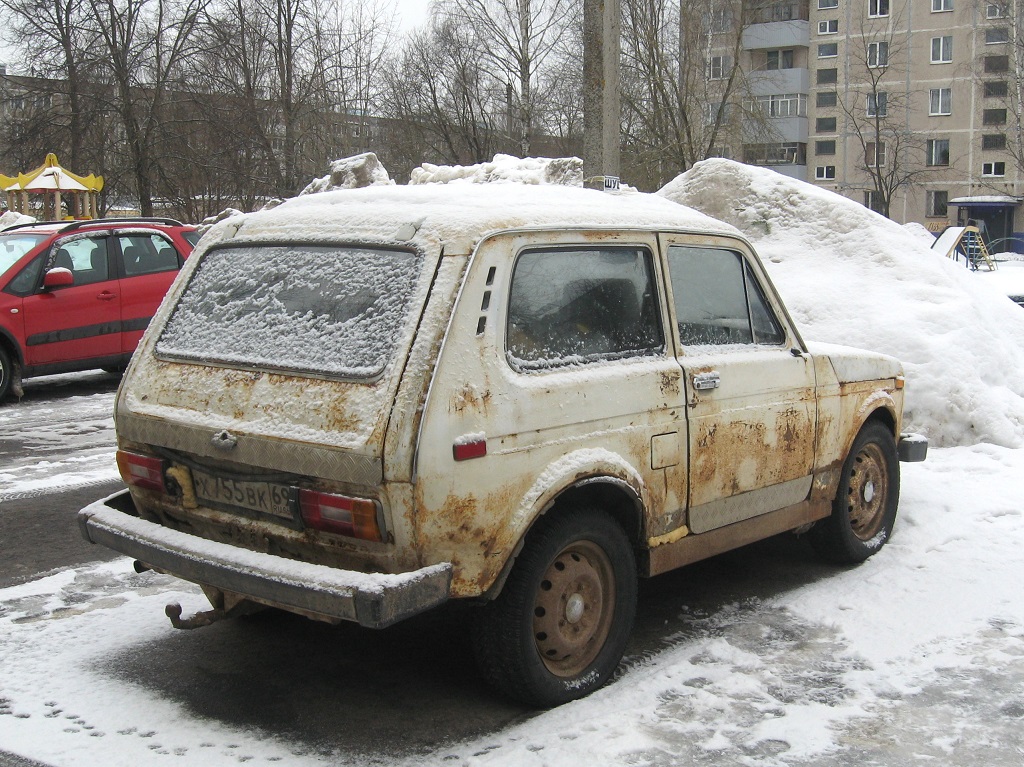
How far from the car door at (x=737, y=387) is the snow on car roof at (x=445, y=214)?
31 cm

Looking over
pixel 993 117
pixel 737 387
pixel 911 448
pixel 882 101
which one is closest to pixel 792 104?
pixel 882 101

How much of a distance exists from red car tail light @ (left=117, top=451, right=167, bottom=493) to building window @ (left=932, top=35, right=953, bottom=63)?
236 ft

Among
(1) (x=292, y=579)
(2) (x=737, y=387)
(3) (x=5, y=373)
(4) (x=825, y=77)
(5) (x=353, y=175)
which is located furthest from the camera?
(4) (x=825, y=77)

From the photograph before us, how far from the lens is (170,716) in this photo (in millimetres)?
3902

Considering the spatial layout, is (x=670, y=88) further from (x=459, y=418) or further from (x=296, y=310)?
(x=459, y=418)

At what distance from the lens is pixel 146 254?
12609 mm

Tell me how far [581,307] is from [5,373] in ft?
28.6

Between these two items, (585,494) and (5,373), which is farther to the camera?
(5,373)

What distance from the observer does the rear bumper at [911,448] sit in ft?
20.1

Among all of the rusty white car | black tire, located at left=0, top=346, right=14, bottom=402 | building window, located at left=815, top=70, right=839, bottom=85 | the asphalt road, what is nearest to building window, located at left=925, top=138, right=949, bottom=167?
building window, located at left=815, top=70, right=839, bottom=85

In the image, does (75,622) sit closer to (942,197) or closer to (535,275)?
(535,275)

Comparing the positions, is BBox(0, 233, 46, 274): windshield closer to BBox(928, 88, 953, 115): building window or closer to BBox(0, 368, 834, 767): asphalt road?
BBox(0, 368, 834, 767): asphalt road

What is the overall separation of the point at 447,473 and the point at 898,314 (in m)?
6.65

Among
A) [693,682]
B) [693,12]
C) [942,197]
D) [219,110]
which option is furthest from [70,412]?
[942,197]
